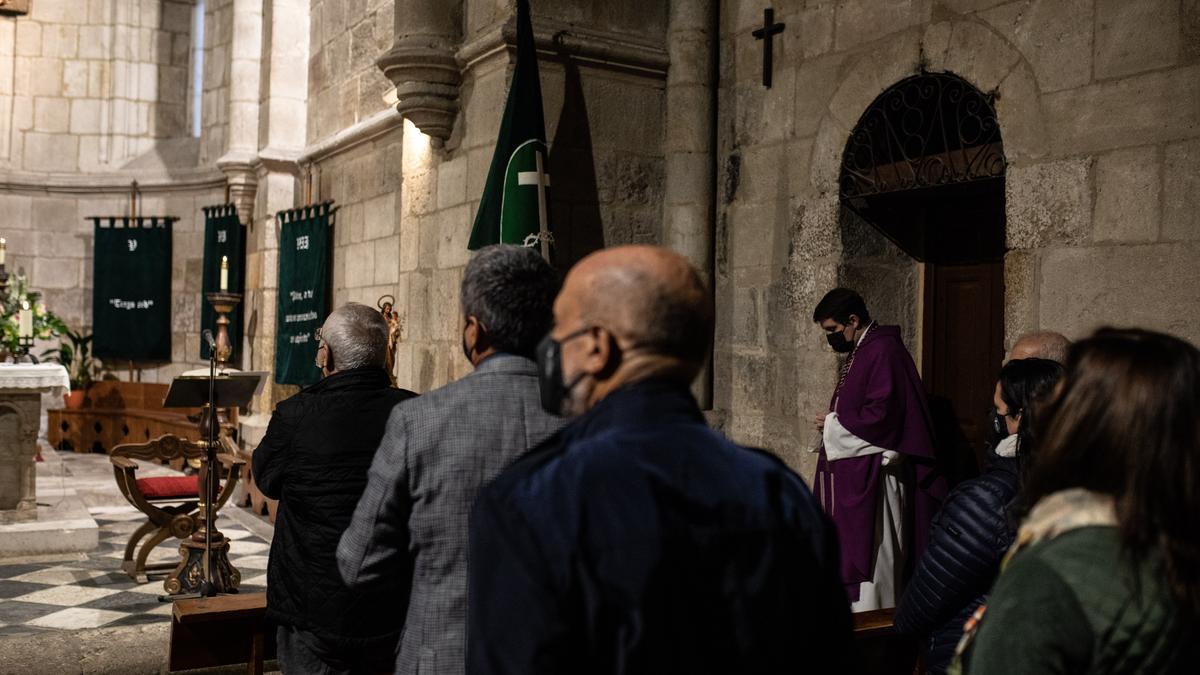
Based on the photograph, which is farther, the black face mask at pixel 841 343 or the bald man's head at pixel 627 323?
the black face mask at pixel 841 343

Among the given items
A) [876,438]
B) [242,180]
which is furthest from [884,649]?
[242,180]

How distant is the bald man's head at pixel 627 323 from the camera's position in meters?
1.16

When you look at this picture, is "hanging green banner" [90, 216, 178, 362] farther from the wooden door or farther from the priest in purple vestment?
the priest in purple vestment

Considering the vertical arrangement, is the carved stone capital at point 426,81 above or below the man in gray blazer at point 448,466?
above

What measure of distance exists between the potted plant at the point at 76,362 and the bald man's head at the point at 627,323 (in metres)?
10.9

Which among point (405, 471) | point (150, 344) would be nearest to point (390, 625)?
point (405, 471)

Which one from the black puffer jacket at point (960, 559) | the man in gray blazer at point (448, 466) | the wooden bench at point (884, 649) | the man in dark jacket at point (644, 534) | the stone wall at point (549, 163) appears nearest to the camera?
the man in dark jacket at point (644, 534)

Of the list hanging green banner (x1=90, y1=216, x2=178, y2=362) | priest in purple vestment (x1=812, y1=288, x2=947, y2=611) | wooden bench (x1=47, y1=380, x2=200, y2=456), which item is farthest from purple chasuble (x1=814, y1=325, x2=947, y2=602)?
hanging green banner (x1=90, y1=216, x2=178, y2=362)

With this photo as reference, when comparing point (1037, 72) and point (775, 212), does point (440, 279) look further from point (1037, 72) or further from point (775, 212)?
point (1037, 72)

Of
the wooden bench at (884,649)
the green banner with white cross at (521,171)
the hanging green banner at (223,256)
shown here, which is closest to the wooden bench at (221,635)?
the wooden bench at (884,649)

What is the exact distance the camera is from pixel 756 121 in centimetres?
520

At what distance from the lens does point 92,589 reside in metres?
5.58

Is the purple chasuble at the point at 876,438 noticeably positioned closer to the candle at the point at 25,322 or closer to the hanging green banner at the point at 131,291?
the candle at the point at 25,322

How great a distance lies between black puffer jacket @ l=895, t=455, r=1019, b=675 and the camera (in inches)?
78.7
